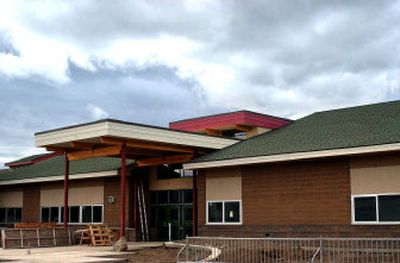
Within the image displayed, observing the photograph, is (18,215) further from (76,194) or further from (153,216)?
(153,216)

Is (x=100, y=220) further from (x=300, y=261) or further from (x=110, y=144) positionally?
(x=300, y=261)

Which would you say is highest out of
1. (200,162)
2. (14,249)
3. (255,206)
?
(200,162)

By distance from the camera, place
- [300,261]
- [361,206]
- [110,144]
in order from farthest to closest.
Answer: [110,144], [361,206], [300,261]

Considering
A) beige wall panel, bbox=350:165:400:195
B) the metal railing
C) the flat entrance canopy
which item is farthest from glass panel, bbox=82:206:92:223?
beige wall panel, bbox=350:165:400:195

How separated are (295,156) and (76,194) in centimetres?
1844

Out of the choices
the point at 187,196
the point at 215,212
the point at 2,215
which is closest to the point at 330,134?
the point at 215,212

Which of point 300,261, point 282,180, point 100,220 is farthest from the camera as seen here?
point 100,220

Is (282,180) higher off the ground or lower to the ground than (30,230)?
higher

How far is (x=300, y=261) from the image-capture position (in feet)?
62.6

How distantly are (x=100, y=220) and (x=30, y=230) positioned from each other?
23.9ft

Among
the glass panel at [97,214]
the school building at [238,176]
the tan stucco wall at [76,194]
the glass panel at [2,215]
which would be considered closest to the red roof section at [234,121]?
the school building at [238,176]

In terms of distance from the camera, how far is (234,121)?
3675cm

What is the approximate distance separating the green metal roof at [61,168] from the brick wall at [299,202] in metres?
10.1

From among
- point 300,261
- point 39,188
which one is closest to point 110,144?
point 300,261
